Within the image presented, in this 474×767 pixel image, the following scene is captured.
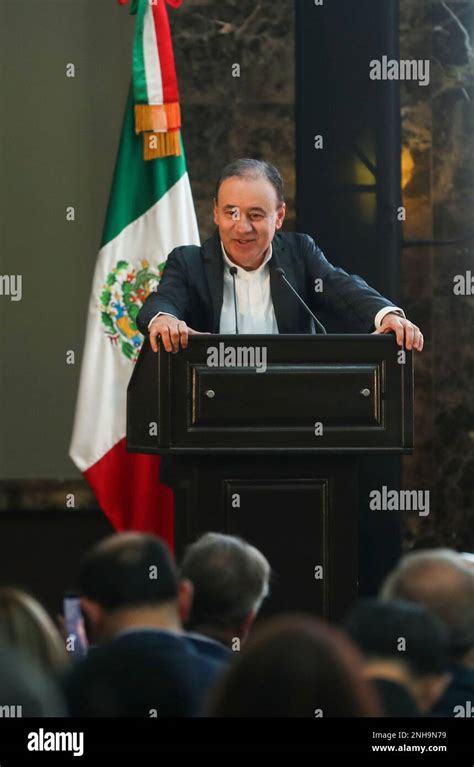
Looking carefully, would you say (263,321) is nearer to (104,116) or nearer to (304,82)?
(304,82)

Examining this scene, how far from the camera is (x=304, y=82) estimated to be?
621 cm

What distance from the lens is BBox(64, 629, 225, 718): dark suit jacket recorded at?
2.02 meters

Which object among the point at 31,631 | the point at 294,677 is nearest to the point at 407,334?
the point at 31,631

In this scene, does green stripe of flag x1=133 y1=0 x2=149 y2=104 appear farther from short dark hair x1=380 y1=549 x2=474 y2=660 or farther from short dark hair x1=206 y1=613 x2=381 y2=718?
short dark hair x1=206 y1=613 x2=381 y2=718

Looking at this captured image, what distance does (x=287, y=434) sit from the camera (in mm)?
3969

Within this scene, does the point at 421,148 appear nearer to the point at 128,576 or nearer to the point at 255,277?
the point at 255,277

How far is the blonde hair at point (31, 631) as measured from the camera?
2.02 m

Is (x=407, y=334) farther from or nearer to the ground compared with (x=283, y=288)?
nearer to the ground

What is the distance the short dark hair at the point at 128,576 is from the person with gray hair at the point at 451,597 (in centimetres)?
37

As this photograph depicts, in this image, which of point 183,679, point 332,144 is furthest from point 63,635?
point 332,144

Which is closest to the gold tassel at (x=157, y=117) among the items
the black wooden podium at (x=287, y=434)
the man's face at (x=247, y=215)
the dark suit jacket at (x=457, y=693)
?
the man's face at (x=247, y=215)

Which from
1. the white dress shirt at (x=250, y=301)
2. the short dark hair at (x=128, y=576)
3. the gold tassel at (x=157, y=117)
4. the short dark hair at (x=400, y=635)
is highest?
the gold tassel at (x=157, y=117)

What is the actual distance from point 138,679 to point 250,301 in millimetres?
2544

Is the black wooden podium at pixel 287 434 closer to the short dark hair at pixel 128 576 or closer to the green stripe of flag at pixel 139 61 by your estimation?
the short dark hair at pixel 128 576
